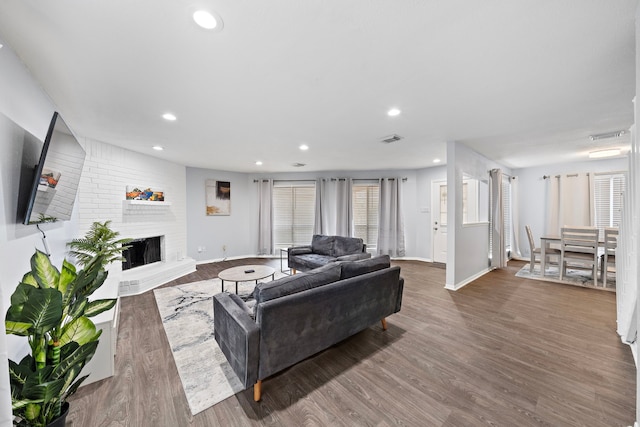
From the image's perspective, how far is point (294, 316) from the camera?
5.90 feet

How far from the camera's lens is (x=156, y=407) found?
64.2 inches

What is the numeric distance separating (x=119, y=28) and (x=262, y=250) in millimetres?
5633

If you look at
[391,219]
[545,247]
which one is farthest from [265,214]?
[545,247]

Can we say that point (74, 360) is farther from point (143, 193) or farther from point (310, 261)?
point (143, 193)

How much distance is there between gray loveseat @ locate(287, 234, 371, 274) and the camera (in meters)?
4.40

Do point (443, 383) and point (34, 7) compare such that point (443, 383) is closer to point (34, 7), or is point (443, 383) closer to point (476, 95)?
point (476, 95)

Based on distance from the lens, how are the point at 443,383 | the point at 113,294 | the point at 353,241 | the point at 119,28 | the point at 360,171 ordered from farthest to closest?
the point at 360,171 < the point at 353,241 < the point at 113,294 < the point at 443,383 < the point at 119,28

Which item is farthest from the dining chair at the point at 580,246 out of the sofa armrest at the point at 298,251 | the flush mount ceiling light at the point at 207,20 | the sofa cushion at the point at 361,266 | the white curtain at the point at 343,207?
the flush mount ceiling light at the point at 207,20

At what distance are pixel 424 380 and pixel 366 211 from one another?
478cm

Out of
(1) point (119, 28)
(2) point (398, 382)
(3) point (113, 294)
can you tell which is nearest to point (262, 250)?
(3) point (113, 294)

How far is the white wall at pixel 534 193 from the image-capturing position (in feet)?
18.2

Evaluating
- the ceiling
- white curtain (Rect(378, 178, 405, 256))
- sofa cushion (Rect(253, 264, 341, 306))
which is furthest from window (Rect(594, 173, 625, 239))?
sofa cushion (Rect(253, 264, 341, 306))

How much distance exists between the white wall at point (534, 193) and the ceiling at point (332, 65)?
9.53 feet

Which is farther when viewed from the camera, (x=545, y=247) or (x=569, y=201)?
(x=569, y=201)
